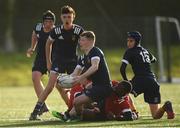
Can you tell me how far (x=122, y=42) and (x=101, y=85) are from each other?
25.3 meters

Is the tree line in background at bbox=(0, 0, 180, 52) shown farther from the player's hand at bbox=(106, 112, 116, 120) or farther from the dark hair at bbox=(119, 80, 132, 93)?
the dark hair at bbox=(119, 80, 132, 93)

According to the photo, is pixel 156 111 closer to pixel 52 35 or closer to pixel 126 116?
pixel 126 116

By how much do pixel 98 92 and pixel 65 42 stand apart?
1587 millimetres

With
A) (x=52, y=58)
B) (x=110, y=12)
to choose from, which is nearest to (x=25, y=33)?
(x=110, y=12)

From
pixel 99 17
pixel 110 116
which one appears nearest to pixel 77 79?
pixel 110 116

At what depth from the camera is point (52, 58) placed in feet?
46.9

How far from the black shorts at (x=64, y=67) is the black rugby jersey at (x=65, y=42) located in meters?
0.07

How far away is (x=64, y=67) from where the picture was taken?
13945mm

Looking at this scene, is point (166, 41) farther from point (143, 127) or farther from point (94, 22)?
point (143, 127)

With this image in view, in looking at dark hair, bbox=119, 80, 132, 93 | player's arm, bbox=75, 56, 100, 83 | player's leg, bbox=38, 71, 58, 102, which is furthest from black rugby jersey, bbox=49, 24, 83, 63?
dark hair, bbox=119, 80, 132, 93

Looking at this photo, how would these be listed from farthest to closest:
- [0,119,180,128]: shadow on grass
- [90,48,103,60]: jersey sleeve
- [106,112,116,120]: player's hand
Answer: [106,112,116,120]: player's hand
[90,48,103,60]: jersey sleeve
[0,119,180,128]: shadow on grass

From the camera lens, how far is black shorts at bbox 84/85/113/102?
12.7m

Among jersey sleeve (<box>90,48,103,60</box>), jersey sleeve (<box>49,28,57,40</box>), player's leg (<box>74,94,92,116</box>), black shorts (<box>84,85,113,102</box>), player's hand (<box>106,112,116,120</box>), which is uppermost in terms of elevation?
jersey sleeve (<box>49,28,57,40</box>)

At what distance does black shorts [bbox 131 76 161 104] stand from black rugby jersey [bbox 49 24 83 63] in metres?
1.34
